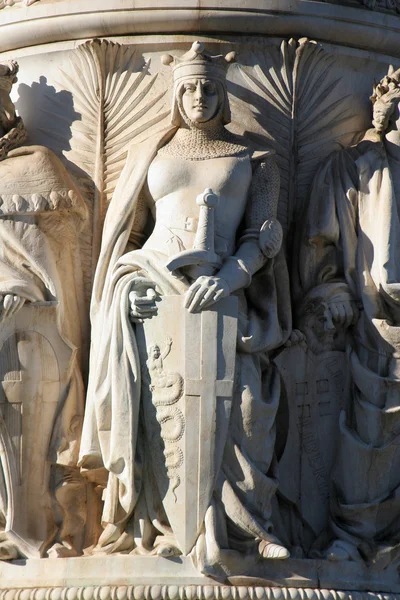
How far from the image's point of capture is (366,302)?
16859 mm

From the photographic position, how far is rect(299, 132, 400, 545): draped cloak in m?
16.6

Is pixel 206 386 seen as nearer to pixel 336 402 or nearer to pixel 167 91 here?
pixel 336 402

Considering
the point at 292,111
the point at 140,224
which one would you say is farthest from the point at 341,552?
the point at 292,111

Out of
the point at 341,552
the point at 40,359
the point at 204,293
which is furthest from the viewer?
the point at 40,359

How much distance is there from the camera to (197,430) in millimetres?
15992

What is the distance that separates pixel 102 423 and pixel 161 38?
3.15 meters

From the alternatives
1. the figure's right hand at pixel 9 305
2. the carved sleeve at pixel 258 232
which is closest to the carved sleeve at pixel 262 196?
the carved sleeve at pixel 258 232

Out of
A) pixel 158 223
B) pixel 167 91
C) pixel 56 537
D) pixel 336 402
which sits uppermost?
pixel 167 91

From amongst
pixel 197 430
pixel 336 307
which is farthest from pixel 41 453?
pixel 336 307

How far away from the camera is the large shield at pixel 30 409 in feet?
54.2

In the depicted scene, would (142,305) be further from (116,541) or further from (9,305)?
(116,541)

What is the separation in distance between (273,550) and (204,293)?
193cm

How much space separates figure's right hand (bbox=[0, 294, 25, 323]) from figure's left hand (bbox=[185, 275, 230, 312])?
1402 mm

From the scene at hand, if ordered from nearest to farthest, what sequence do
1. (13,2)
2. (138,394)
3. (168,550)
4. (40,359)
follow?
(168,550) < (138,394) < (40,359) < (13,2)
